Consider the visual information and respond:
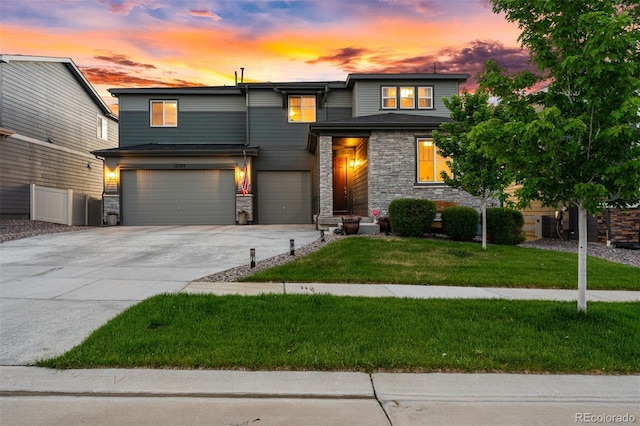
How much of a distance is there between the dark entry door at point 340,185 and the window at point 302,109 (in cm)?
280

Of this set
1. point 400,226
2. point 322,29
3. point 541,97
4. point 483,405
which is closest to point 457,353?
point 483,405

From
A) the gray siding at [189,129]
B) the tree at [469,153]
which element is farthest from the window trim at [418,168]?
the gray siding at [189,129]

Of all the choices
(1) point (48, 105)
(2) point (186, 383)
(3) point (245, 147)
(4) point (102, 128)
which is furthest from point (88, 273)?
(4) point (102, 128)

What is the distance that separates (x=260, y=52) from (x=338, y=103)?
5.23 metres

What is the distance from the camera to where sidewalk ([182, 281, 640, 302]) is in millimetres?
6355

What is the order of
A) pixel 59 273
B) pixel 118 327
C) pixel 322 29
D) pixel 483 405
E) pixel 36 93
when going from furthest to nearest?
pixel 36 93, pixel 322 29, pixel 59 273, pixel 118 327, pixel 483 405

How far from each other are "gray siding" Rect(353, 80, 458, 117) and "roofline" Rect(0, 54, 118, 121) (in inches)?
642

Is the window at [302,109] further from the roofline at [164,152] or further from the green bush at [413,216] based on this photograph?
the green bush at [413,216]

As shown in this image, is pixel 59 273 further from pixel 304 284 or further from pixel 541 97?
pixel 541 97

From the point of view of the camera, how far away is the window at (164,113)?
20.6 metres

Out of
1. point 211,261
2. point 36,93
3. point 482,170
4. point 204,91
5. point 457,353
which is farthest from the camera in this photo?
point 204,91

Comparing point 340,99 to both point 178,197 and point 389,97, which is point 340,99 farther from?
point 178,197

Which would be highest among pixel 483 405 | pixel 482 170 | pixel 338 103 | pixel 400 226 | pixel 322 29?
pixel 322 29

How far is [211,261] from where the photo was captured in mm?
9227
